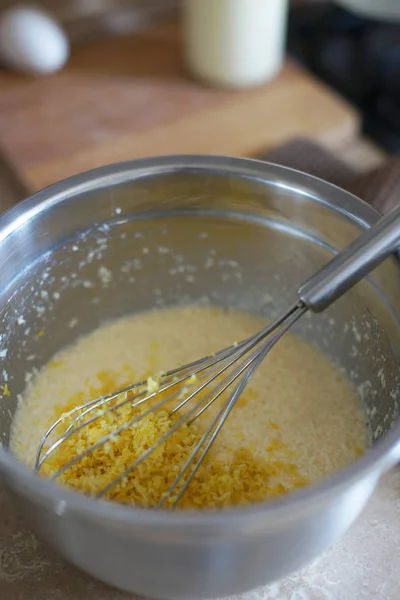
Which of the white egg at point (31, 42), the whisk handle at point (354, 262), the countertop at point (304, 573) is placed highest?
the white egg at point (31, 42)

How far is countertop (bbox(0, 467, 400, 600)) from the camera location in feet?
2.13

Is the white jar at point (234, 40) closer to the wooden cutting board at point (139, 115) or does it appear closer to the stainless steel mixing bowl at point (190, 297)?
the wooden cutting board at point (139, 115)

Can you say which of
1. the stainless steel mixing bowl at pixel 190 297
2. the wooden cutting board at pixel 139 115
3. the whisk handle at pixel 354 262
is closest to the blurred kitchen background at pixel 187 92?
the wooden cutting board at pixel 139 115

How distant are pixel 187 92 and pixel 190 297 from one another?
0.47m

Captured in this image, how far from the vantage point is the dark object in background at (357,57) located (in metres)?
1.25

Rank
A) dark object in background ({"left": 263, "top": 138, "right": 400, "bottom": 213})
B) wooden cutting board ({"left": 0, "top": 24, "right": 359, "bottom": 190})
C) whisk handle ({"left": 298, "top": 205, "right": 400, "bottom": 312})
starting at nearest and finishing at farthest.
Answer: whisk handle ({"left": 298, "top": 205, "right": 400, "bottom": 312}) → dark object in background ({"left": 263, "top": 138, "right": 400, "bottom": 213}) → wooden cutting board ({"left": 0, "top": 24, "right": 359, "bottom": 190})

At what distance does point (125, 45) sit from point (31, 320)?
73 centimetres

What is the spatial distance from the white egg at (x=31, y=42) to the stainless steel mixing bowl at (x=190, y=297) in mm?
520

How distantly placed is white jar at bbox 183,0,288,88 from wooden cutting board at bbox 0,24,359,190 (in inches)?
1.0

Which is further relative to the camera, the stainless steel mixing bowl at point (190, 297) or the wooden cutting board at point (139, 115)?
the wooden cutting board at point (139, 115)

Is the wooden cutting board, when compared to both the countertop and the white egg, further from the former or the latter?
the countertop

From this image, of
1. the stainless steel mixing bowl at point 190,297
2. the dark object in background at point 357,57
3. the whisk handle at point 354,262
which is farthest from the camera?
the dark object in background at point 357,57

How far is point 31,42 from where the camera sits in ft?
3.91

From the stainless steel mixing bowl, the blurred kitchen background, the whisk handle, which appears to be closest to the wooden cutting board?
the blurred kitchen background
